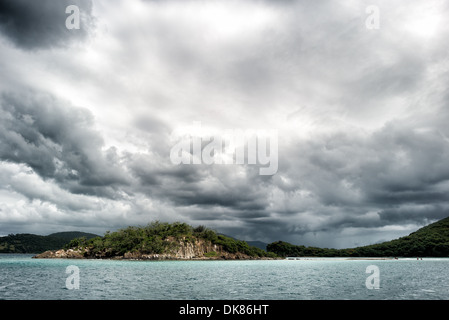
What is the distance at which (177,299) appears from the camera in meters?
40.7
